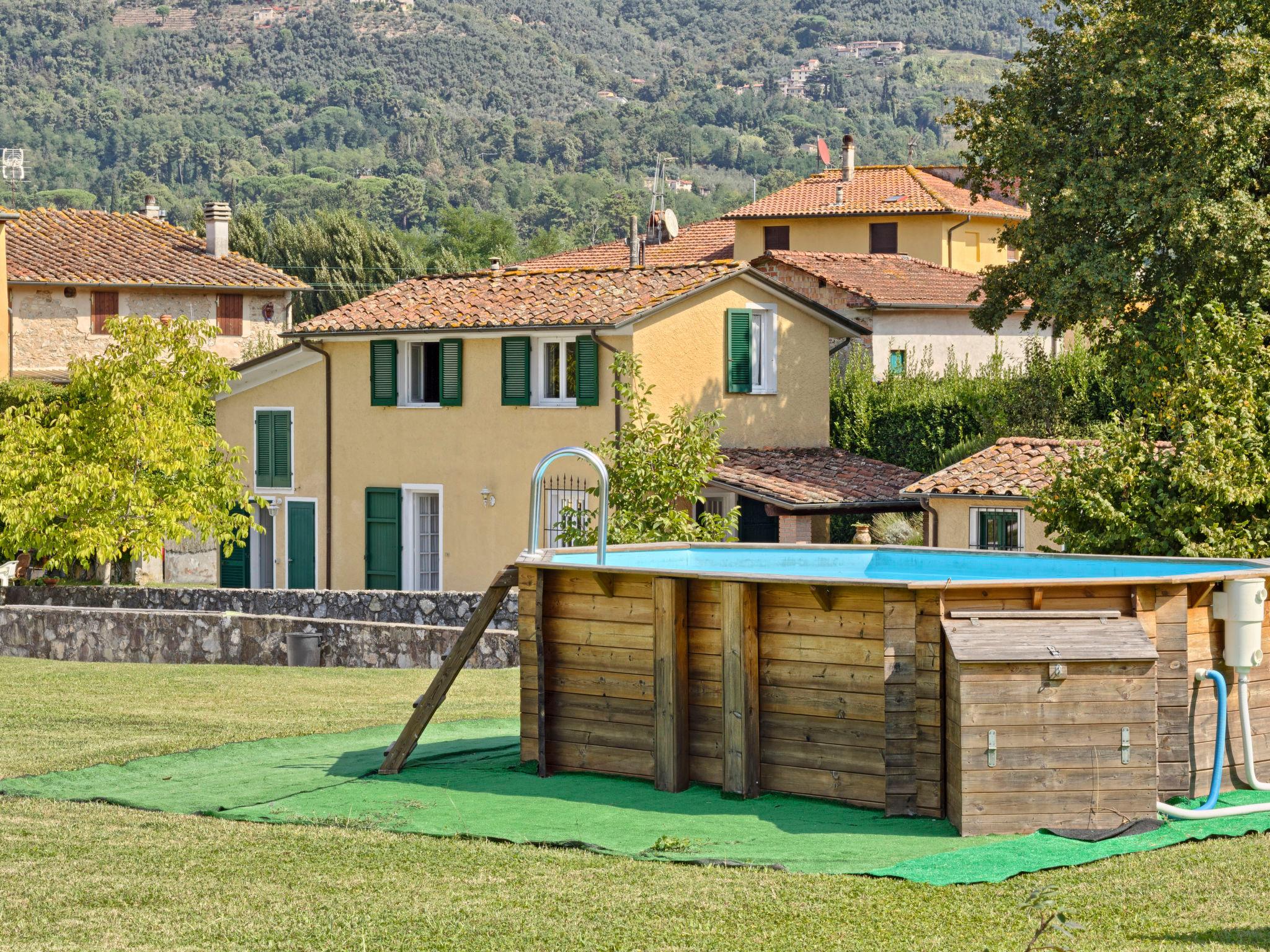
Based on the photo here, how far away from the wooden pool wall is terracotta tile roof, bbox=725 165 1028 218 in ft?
167

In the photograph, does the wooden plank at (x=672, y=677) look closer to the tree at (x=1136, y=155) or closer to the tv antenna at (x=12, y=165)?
the tree at (x=1136, y=155)

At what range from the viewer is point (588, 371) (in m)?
30.6

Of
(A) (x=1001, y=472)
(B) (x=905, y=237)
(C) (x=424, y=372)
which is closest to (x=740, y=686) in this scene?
(A) (x=1001, y=472)

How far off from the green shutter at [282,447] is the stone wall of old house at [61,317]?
15.3m

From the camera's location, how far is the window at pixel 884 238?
6353cm

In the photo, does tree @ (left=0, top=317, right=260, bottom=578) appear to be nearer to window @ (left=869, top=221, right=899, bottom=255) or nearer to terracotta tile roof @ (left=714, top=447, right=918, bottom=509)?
terracotta tile roof @ (left=714, top=447, right=918, bottom=509)

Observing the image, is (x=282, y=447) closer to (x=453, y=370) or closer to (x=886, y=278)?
(x=453, y=370)

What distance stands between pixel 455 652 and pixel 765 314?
2021 centimetres

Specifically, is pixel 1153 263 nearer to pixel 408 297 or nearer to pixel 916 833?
pixel 408 297

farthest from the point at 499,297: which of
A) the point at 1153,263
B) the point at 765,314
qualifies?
the point at 1153,263

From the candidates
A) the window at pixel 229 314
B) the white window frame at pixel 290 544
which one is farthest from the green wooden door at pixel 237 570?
the window at pixel 229 314

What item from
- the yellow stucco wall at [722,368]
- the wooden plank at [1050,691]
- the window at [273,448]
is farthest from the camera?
the window at [273,448]

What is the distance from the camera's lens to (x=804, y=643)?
1201cm

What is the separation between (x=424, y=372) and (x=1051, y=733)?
76.6ft
